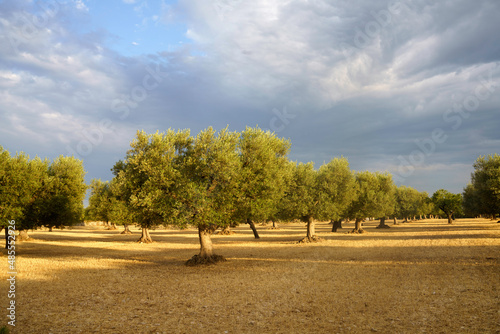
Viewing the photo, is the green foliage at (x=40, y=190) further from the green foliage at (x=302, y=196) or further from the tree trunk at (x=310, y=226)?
the tree trunk at (x=310, y=226)

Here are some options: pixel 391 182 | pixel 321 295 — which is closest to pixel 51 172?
pixel 321 295

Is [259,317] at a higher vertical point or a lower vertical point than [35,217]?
lower

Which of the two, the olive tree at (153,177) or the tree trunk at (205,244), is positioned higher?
the olive tree at (153,177)

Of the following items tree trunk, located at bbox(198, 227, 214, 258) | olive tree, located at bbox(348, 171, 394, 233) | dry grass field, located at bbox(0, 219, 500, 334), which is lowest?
dry grass field, located at bbox(0, 219, 500, 334)

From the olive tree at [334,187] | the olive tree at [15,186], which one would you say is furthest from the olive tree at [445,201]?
the olive tree at [15,186]

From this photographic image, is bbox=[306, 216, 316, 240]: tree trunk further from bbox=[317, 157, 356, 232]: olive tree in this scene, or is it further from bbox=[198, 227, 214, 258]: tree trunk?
bbox=[198, 227, 214, 258]: tree trunk

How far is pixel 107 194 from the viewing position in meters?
76.0

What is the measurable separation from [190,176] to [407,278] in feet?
54.6

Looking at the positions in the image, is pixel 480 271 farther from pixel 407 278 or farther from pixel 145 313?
pixel 145 313

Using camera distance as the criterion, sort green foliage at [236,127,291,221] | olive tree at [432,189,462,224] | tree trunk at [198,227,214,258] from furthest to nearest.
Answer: olive tree at [432,189,462,224] → tree trunk at [198,227,214,258] → green foliage at [236,127,291,221]

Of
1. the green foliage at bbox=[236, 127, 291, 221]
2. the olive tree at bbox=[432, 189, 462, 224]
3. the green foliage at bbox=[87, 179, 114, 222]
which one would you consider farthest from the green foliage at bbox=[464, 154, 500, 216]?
the green foliage at bbox=[87, 179, 114, 222]

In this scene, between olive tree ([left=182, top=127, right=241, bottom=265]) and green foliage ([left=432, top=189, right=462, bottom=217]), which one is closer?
olive tree ([left=182, top=127, right=241, bottom=265])

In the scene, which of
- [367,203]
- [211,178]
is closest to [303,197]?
[211,178]

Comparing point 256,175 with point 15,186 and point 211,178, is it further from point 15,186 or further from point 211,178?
point 15,186
